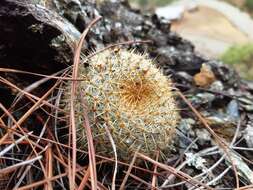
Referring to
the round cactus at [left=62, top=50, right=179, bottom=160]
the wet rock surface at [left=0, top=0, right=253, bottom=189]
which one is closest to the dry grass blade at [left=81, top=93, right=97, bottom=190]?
the round cactus at [left=62, top=50, right=179, bottom=160]

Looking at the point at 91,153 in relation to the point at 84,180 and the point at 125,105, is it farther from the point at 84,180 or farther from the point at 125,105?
the point at 125,105

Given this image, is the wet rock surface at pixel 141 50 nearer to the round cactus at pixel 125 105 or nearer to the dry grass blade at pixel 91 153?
the round cactus at pixel 125 105

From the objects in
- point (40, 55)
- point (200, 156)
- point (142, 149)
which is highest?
point (40, 55)

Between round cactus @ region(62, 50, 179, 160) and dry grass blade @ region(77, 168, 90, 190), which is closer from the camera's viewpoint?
dry grass blade @ region(77, 168, 90, 190)

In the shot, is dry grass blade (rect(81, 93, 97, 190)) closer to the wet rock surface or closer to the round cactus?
the round cactus

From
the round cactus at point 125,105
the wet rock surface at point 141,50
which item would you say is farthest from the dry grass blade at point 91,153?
the wet rock surface at point 141,50

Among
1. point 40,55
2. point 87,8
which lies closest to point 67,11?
point 87,8

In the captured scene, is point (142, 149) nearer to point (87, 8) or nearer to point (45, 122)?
point (45, 122)
